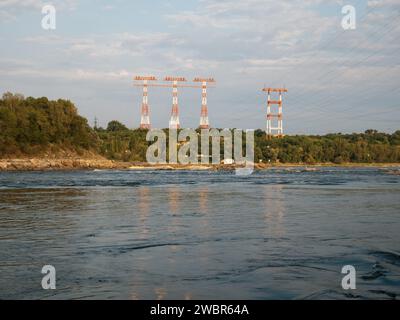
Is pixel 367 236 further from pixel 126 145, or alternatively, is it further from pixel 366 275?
pixel 126 145

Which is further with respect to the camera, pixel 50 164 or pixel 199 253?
pixel 50 164

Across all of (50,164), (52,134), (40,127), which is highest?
(40,127)

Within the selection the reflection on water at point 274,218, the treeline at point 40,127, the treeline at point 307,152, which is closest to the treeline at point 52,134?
the treeline at point 40,127

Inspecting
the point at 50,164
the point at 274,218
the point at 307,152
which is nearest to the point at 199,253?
the point at 274,218

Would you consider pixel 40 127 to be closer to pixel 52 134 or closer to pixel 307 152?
pixel 52 134

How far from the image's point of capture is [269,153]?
18700cm

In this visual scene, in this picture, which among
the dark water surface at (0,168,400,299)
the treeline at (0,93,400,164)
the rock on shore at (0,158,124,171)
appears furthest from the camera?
the treeline at (0,93,400,164)

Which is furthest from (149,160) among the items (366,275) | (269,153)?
(366,275)

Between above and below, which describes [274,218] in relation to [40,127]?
below

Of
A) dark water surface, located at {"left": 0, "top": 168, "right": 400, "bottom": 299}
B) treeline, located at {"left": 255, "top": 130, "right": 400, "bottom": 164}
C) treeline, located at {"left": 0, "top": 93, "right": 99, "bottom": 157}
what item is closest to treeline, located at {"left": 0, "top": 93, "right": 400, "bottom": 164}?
treeline, located at {"left": 0, "top": 93, "right": 99, "bottom": 157}

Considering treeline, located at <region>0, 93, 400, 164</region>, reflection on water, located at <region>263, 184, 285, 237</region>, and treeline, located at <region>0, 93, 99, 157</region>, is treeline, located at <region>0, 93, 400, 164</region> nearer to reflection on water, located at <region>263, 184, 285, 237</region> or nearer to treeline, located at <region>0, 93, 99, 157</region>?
treeline, located at <region>0, 93, 99, 157</region>

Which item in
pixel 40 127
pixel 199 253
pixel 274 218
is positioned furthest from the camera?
pixel 40 127

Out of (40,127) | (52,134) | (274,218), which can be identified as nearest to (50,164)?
(52,134)

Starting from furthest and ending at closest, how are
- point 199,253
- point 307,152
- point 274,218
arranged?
point 307,152 → point 274,218 → point 199,253
